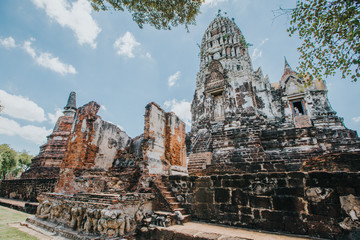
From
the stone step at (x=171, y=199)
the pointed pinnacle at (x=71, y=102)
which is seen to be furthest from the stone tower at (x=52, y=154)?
the stone step at (x=171, y=199)

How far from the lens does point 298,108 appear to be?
16.8 m

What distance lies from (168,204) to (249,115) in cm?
1102

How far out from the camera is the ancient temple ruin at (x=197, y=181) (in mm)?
2979

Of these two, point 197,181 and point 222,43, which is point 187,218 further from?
point 222,43

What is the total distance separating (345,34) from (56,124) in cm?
1954

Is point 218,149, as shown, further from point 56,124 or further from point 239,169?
point 56,124

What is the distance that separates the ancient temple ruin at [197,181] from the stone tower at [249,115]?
2.6 inches

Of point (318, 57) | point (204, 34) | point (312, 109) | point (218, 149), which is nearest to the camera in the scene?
point (318, 57)

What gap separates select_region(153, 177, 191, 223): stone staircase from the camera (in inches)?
157

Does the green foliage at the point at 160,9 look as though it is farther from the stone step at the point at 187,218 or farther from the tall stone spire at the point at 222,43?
the tall stone spire at the point at 222,43

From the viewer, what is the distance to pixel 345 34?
14.2ft

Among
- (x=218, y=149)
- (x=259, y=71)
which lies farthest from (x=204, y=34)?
(x=218, y=149)

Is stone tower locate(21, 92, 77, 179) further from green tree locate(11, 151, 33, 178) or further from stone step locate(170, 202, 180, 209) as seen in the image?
green tree locate(11, 151, 33, 178)

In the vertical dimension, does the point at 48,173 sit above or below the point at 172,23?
below
